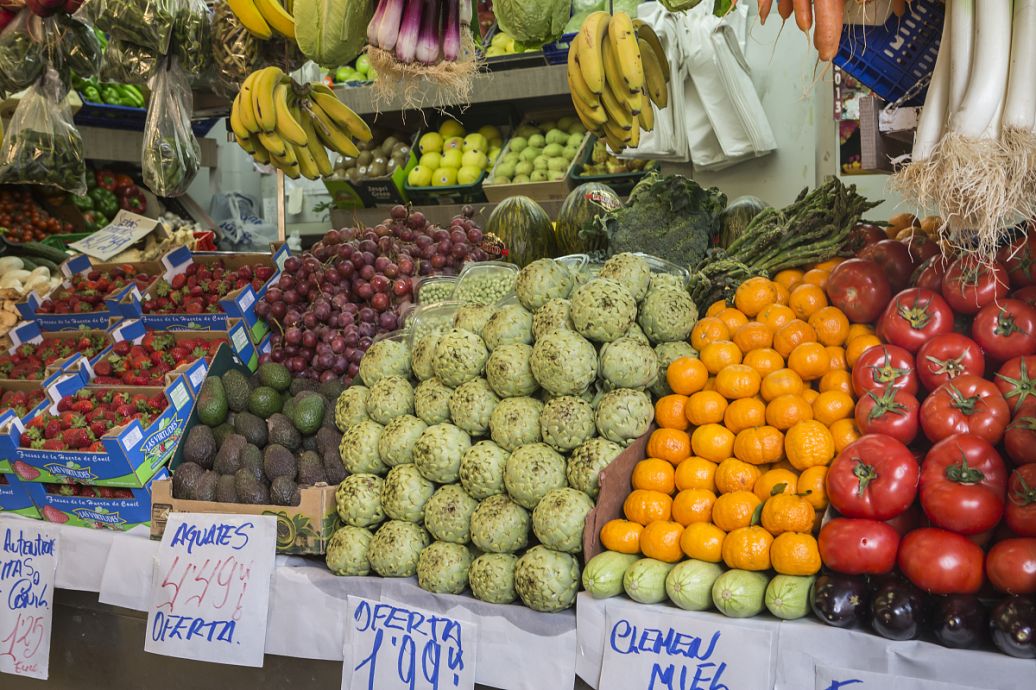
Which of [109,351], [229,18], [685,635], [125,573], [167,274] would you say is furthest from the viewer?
[167,274]

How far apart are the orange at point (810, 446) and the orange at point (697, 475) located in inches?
6.4

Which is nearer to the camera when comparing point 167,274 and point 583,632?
point 583,632

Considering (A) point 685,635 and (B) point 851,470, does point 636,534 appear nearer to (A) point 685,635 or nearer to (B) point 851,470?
(A) point 685,635

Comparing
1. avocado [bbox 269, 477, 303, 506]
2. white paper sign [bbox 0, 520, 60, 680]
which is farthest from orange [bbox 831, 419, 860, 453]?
white paper sign [bbox 0, 520, 60, 680]

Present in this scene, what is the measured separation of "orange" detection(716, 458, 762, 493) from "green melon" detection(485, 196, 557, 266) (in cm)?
179

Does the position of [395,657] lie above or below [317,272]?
below

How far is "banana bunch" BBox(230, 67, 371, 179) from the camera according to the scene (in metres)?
2.83

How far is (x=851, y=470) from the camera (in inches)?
57.3

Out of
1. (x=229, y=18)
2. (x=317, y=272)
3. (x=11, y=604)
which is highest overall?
(x=229, y=18)

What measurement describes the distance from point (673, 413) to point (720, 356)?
0.54 feet

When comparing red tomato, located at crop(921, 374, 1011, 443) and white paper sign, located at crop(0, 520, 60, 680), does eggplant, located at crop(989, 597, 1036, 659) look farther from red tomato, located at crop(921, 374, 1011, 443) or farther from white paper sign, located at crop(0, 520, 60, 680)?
white paper sign, located at crop(0, 520, 60, 680)

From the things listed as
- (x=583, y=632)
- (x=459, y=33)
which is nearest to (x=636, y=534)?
(x=583, y=632)

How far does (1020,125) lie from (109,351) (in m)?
2.67

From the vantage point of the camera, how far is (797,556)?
1451 millimetres
